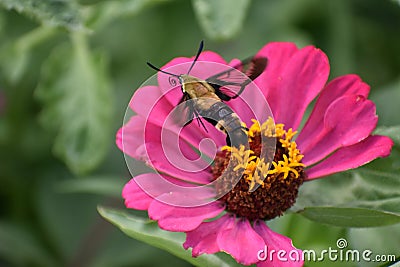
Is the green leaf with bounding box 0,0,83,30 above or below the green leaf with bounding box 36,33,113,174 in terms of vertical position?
above

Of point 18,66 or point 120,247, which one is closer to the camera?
point 18,66

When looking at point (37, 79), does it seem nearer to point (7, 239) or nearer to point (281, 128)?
point (7, 239)

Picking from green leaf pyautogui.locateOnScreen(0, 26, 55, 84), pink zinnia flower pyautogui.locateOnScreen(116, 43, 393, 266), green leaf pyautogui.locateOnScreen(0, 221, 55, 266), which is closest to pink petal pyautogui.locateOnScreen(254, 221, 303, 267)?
pink zinnia flower pyautogui.locateOnScreen(116, 43, 393, 266)

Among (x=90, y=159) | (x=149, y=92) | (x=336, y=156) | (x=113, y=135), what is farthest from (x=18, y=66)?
(x=336, y=156)

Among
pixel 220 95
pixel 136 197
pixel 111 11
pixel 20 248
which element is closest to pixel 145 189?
pixel 136 197

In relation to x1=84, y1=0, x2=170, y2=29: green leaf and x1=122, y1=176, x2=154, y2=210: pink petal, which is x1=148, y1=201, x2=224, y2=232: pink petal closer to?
x1=122, y1=176, x2=154, y2=210: pink petal

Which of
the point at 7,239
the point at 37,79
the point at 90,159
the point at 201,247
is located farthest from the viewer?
the point at 37,79
